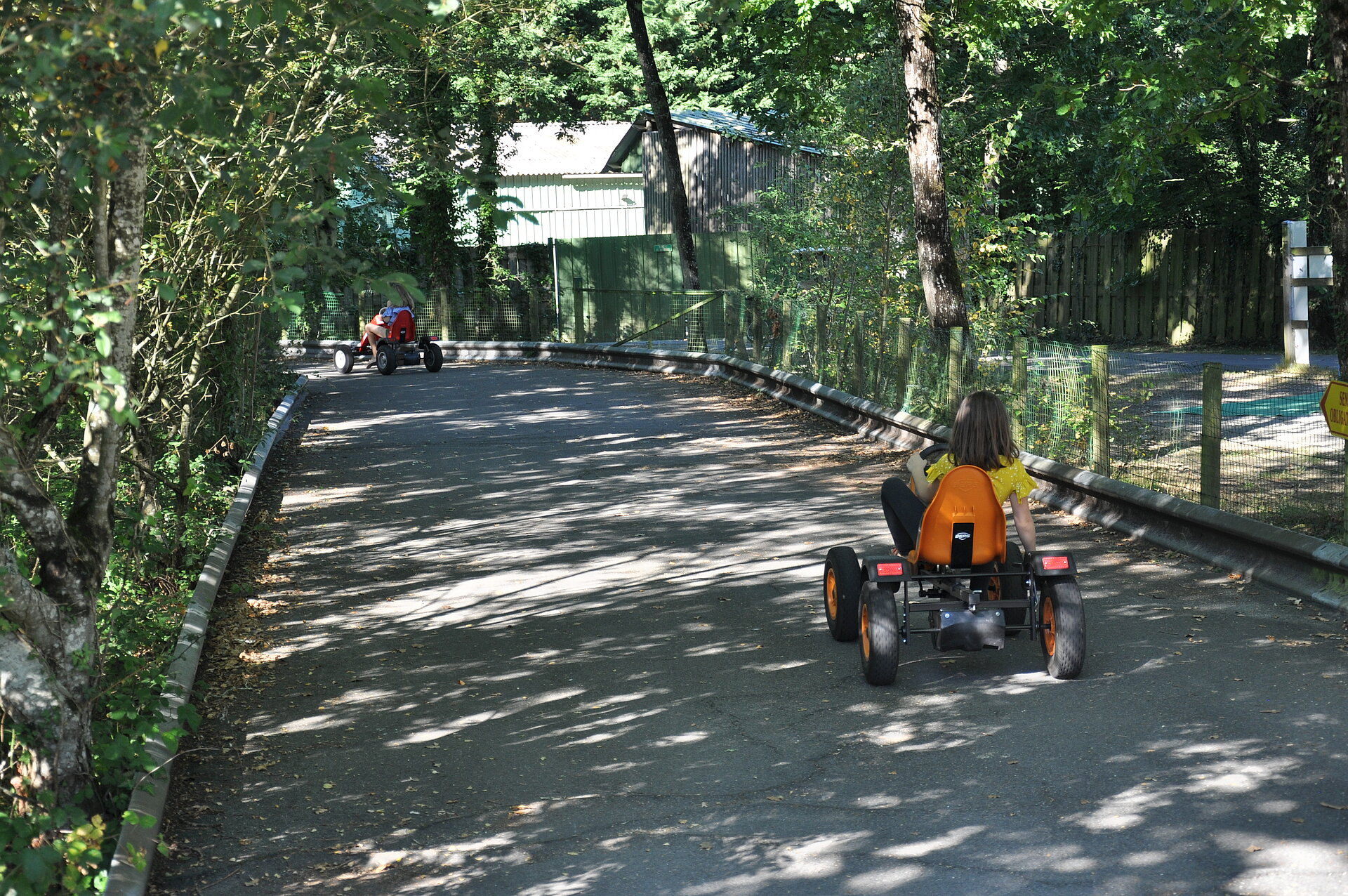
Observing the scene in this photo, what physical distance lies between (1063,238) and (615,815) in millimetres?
25879

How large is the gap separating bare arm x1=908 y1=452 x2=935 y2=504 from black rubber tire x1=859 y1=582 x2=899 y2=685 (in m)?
0.66

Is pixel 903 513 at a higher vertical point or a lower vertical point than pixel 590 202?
lower

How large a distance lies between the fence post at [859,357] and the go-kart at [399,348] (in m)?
13.3

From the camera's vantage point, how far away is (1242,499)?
9.46m

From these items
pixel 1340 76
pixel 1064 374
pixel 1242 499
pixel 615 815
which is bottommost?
pixel 615 815

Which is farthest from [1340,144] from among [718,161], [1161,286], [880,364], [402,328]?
[718,161]

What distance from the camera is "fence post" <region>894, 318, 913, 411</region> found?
15.4m

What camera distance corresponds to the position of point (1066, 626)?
6.73 meters

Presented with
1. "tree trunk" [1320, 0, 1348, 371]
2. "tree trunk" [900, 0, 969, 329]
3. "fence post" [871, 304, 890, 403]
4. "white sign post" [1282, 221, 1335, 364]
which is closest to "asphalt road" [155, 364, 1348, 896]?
"tree trunk" [1320, 0, 1348, 371]

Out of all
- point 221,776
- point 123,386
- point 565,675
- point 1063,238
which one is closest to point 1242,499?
point 565,675

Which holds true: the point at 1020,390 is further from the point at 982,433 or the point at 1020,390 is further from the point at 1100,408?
the point at 982,433

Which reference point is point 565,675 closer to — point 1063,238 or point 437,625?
point 437,625

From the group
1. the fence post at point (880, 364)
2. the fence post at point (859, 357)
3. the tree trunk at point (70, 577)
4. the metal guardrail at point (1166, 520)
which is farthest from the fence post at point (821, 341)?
the tree trunk at point (70, 577)

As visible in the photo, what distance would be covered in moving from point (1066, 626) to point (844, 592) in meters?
1.31
